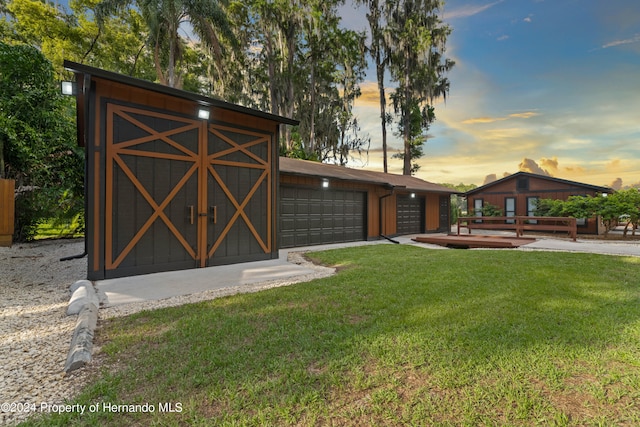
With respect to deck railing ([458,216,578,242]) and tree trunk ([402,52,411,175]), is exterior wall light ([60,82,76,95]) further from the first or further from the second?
tree trunk ([402,52,411,175])

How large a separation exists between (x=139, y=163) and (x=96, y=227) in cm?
130

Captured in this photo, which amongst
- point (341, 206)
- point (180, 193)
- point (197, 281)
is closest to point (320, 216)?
point (341, 206)

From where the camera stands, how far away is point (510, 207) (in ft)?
55.9

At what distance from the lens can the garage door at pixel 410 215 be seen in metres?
13.4

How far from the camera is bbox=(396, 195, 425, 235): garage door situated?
13406 mm

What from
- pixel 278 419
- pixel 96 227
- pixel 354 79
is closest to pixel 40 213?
pixel 96 227

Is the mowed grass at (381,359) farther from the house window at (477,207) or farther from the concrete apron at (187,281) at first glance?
the house window at (477,207)

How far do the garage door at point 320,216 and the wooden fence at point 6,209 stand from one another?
23.7 feet

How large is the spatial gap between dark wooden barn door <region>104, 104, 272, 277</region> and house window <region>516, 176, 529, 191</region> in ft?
51.2

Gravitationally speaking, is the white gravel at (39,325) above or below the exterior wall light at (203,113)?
below

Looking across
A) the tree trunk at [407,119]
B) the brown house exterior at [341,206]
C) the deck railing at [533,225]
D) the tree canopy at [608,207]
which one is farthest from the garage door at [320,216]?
the tree trunk at [407,119]

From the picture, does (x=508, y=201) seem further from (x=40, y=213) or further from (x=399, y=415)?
(x=40, y=213)

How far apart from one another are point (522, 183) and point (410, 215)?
7681 millimetres

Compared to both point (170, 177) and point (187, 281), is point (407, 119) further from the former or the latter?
point (187, 281)
